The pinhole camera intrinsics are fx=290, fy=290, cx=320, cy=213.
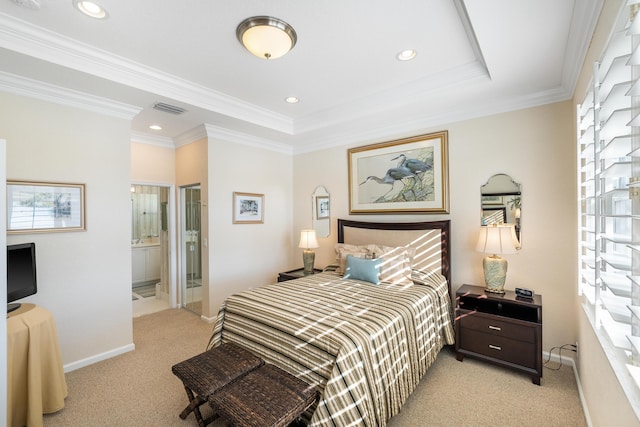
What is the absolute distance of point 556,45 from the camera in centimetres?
210

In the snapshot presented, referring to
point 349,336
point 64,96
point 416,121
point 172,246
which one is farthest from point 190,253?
point 416,121

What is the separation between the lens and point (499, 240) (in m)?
2.71

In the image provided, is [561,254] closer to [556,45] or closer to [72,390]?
[556,45]

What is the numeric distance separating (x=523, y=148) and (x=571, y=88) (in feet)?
1.95

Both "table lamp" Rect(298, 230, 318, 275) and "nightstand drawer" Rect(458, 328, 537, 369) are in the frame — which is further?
"table lamp" Rect(298, 230, 318, 275)

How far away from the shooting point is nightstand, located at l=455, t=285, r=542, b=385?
7.94 ft

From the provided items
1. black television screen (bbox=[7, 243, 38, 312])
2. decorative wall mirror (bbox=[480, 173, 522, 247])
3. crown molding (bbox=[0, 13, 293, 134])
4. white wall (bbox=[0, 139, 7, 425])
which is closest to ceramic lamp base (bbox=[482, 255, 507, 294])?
decorative wall mirror (bbox=[480, 173, 522, 247])

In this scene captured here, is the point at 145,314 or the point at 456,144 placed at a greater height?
the point at 456,144

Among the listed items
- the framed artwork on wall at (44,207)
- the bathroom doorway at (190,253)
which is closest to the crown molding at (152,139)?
the bathroom doorway at (190,253)

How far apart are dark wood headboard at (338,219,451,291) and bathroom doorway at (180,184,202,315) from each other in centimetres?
249

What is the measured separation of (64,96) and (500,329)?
4494mm

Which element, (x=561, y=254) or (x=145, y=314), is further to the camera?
(x=145, y=314)

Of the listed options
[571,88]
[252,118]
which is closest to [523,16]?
[571,88]

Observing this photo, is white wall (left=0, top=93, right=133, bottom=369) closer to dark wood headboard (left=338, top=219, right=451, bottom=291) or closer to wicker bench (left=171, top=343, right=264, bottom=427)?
wicker bench (left=171, top=343, right=264, bottom=427)
